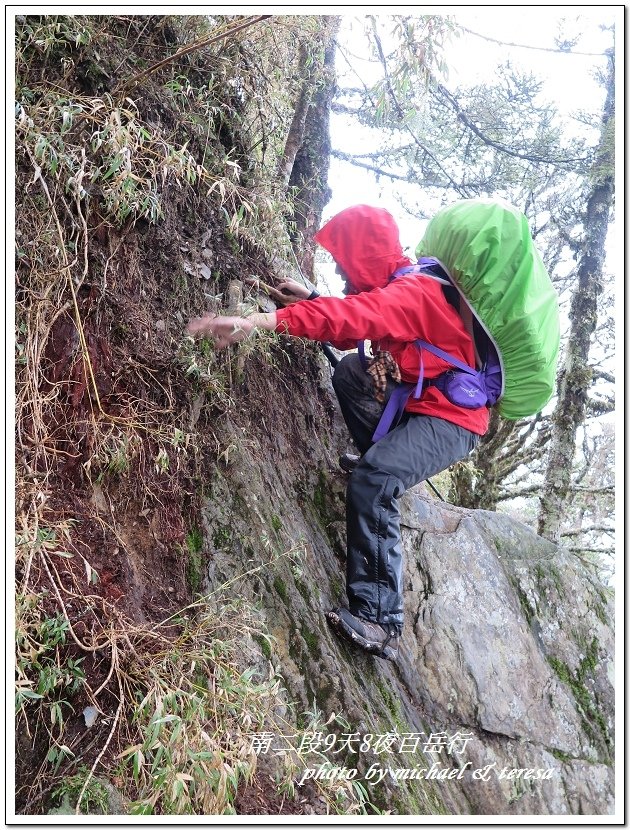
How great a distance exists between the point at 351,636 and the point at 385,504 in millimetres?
913

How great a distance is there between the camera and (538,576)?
18.4 feet

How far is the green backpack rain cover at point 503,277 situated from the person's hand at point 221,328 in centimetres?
138

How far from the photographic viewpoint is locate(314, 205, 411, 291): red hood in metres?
3.96

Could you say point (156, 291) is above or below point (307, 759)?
above

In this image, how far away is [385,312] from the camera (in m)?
3.47

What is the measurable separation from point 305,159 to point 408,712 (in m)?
5.17

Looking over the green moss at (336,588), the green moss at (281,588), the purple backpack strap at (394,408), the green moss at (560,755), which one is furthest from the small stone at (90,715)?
the green moss at (560,755)

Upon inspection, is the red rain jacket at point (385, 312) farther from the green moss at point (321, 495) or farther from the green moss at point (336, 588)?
the green moss at point (336, 588)

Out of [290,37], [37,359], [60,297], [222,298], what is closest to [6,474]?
[37,359]

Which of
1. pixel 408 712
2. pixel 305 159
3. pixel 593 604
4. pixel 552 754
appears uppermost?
pixel 305 159

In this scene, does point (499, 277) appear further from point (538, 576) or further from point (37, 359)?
point (538, 576)

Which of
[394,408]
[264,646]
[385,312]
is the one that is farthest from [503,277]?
[264,646]

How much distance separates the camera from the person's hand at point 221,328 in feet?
11.0

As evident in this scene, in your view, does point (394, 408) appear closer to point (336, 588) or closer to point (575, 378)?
point (336, 588)
